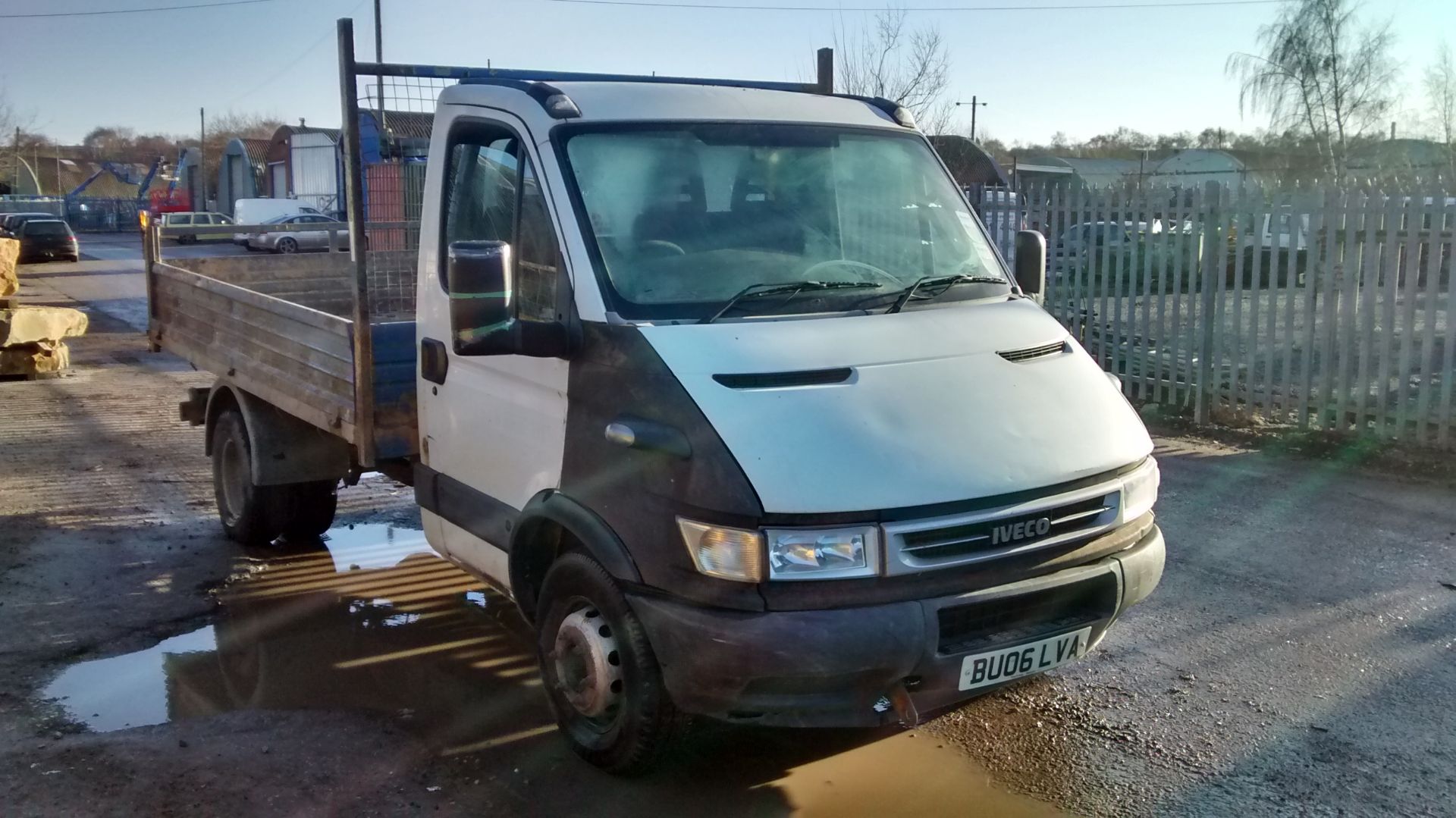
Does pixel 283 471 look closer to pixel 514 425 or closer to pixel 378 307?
pixel 378 307

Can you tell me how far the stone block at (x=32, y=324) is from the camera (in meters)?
13.7

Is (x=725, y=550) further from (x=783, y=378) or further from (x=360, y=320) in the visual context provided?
(x=360, y=320)

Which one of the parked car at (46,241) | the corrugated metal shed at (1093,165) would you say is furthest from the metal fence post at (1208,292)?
the corrugated metal shed at (1093,165)

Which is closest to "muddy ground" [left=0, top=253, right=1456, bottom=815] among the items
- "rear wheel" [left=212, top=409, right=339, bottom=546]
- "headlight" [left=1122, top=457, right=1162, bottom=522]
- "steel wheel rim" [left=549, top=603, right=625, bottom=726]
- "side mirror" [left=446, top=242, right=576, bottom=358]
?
"rear wheel" [left=212, top=409, right=339, bottom=546]

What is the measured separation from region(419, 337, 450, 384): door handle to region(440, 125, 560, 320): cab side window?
0.93 ft

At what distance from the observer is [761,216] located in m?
4.42

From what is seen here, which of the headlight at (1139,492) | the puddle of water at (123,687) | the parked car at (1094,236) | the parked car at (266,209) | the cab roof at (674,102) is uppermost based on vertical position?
the parked car at (266,209)

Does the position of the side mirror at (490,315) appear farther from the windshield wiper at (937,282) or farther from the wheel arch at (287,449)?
the wheel arch at (287,449)

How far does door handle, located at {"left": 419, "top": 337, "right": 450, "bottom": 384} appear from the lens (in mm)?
4891

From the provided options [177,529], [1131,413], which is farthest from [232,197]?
[1131,413]

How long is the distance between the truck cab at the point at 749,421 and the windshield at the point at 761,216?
12 mm

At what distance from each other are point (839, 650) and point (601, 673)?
3.02 ft

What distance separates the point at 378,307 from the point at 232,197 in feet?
234

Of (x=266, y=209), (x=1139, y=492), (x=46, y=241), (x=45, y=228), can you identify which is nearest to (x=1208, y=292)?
(x=1139, y=492)
